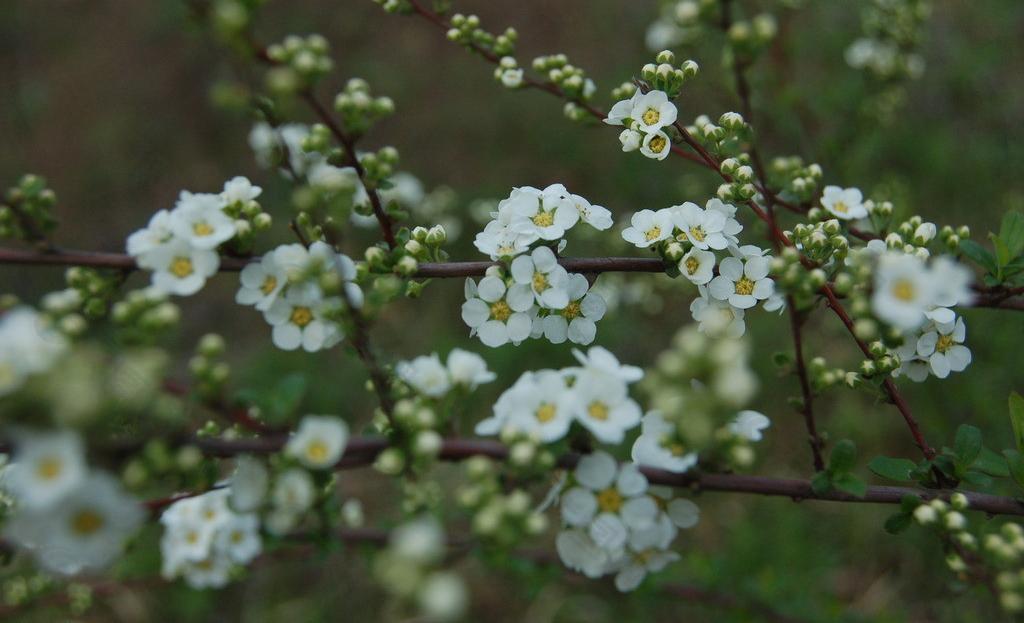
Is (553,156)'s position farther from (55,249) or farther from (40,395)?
(40,395)

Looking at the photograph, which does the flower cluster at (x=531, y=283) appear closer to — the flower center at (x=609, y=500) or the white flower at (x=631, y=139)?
the white flower at (x=631, y=139)

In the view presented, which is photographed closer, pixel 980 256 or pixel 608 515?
pixel 608 515

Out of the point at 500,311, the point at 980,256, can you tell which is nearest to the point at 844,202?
the point at 980,256

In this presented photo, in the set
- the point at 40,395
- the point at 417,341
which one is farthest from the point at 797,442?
the point at 40,395

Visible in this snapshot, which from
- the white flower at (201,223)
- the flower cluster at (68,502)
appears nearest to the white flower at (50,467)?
the flower cluster at (68,502)

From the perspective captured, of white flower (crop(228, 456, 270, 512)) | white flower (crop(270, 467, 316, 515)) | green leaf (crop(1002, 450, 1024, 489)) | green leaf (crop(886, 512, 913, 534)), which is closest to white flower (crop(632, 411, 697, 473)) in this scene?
green leaf (crop(886, 512, 913, 534))

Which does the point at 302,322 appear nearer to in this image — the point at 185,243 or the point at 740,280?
the point at 185,243
